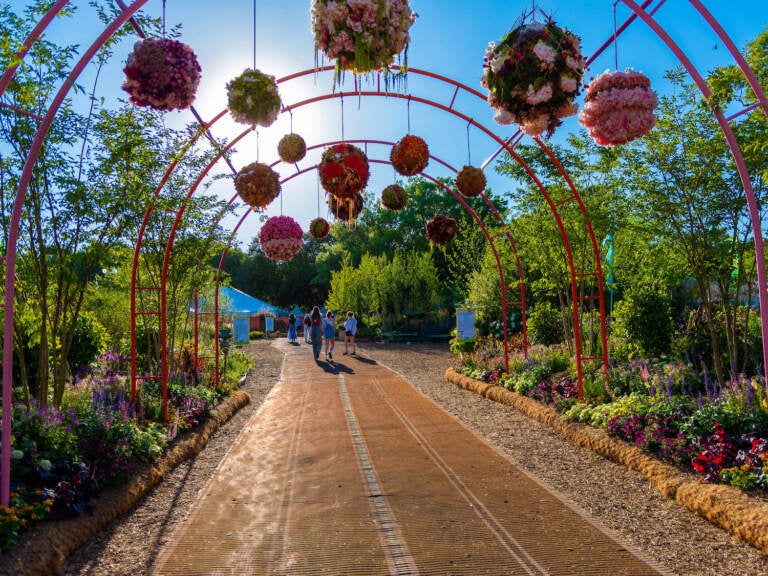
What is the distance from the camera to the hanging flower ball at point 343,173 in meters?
5.96

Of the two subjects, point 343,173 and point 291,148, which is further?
point 291,148

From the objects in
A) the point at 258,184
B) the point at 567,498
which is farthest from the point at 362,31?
the point at 567,498

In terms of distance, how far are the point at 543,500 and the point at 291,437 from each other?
11.8ft

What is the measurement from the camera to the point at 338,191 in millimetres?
6027

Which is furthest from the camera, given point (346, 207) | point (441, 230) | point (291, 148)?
point (441, 230)

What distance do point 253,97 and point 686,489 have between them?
15.6ft

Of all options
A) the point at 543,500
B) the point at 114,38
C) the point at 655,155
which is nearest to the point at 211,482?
the point at 543,500

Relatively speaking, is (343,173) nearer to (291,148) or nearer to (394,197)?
(291,148)

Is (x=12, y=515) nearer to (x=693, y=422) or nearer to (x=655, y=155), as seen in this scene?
(x=693, y=422)

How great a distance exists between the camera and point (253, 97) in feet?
15.7

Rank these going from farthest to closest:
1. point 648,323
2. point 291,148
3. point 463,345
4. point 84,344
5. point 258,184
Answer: point 463,345 → point 84,344 → point 648,323 → point 291,148 → point 258,184

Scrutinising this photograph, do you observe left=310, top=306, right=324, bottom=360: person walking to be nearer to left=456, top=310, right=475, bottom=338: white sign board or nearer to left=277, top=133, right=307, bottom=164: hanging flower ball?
left=456, top=310, right=475, bottom=338: white sign board

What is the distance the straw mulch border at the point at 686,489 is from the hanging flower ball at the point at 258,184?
14.6 feet

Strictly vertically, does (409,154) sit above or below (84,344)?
above
